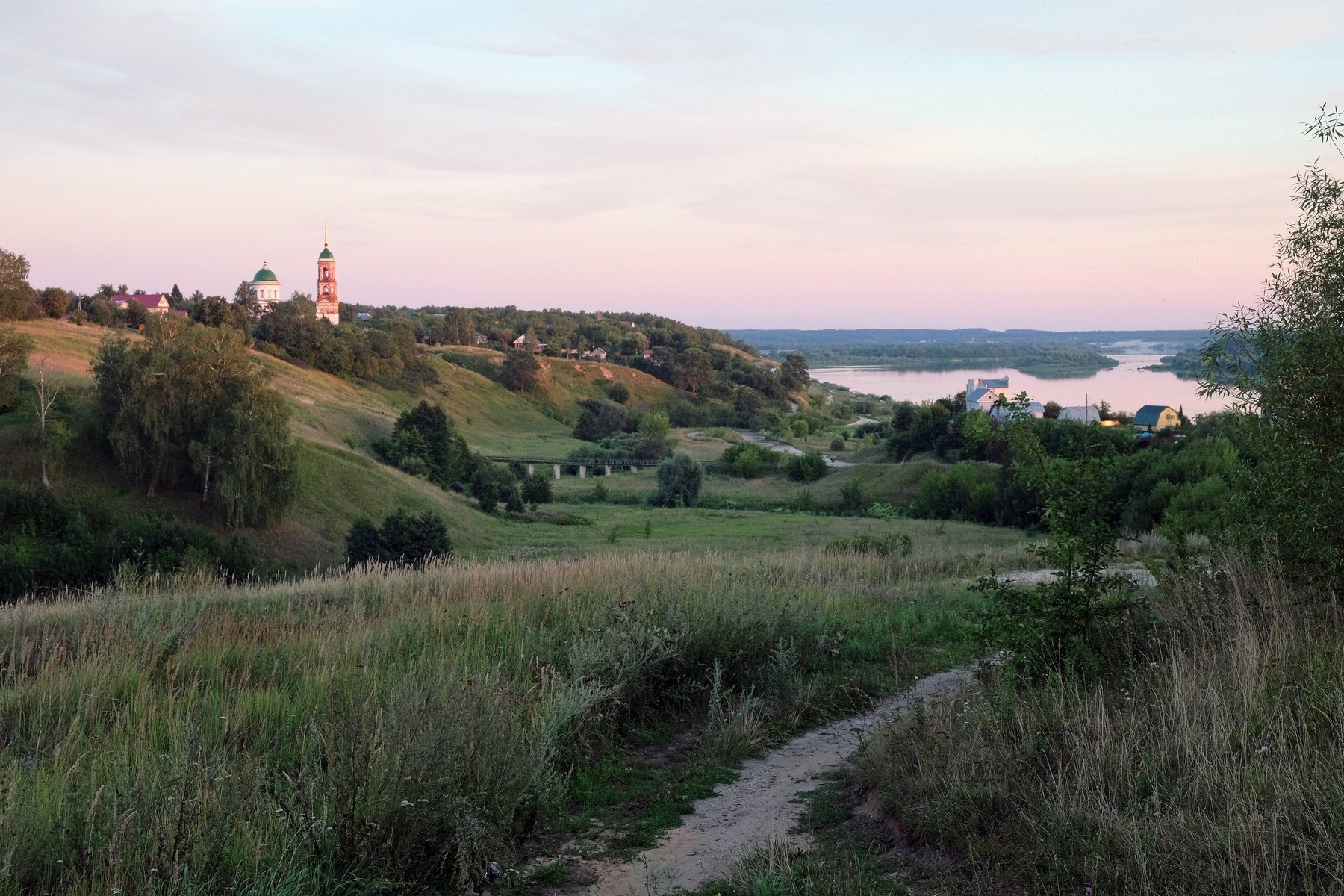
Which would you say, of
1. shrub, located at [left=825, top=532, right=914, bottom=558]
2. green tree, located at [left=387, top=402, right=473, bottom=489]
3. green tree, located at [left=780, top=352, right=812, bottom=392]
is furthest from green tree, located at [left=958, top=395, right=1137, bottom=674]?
green tree, located at [left=780, top=352, right=812, bottom=392]

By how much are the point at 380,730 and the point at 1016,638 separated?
3953 mm

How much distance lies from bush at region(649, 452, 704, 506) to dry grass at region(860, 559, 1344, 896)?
50.3m

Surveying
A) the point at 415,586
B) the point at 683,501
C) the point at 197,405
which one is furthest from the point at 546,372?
the point at 415,586

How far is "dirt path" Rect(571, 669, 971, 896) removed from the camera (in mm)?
4453

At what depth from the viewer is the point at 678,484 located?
187 ft

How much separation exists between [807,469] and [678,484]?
13421 mm

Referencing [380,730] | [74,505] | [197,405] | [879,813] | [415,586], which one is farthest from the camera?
[197,405]

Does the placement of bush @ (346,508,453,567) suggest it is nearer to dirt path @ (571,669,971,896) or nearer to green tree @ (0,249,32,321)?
dirt path @ (571,669,971,896)

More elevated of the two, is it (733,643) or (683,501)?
(733,643)

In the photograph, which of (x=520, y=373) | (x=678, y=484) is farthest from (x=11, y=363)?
(x=520, y=373)

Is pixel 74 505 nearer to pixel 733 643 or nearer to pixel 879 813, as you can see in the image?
pixel 733 643

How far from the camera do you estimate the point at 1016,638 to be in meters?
6.16

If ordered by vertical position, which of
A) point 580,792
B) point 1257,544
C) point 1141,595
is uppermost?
point 1257,544

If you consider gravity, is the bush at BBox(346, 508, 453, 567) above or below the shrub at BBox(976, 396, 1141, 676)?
below
